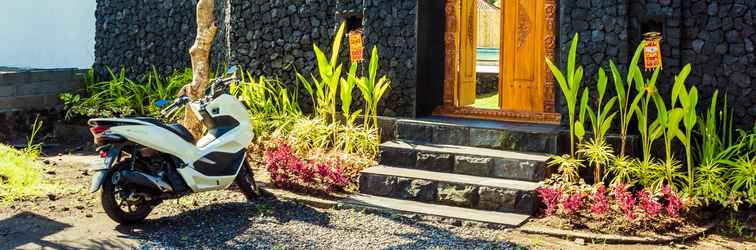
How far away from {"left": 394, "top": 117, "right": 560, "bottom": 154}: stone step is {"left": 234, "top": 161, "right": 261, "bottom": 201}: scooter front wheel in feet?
5.41

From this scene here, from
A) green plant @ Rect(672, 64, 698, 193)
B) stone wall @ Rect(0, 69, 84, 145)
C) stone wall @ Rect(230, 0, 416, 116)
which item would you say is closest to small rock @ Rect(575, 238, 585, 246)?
green plant @ Rect(672, 64, 698, 193)

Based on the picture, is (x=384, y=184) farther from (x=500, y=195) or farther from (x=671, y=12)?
(x=671, y=12)

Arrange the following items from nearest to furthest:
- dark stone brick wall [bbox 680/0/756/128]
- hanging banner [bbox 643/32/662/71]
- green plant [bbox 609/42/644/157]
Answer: green plant [bbox 609/42/644/157]
dark stone brick wall [bbox 680/0/756/128]
hanging banner [bbox 643/32/662/71]

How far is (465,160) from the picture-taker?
7570 millimetres

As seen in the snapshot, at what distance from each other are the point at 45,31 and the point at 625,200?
28.9 feet

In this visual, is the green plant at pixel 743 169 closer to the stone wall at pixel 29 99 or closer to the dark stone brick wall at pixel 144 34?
the dark stone brick wall at pixel 144 34

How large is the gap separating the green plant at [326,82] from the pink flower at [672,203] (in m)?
3.12

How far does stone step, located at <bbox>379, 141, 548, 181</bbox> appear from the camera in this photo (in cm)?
733

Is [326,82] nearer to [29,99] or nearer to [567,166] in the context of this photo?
[567,166]

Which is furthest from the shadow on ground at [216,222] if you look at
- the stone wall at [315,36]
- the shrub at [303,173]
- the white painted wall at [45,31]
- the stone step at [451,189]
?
the white painted wall at [45,31]

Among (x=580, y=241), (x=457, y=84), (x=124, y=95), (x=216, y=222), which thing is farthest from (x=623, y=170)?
(x=124, y=95)

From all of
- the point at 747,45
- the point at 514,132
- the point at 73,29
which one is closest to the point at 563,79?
the point at 514,132

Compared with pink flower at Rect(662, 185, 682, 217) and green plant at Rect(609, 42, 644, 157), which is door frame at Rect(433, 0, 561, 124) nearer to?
green plant at Rect(609, 42, 644, 157)

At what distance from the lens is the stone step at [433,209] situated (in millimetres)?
6750
